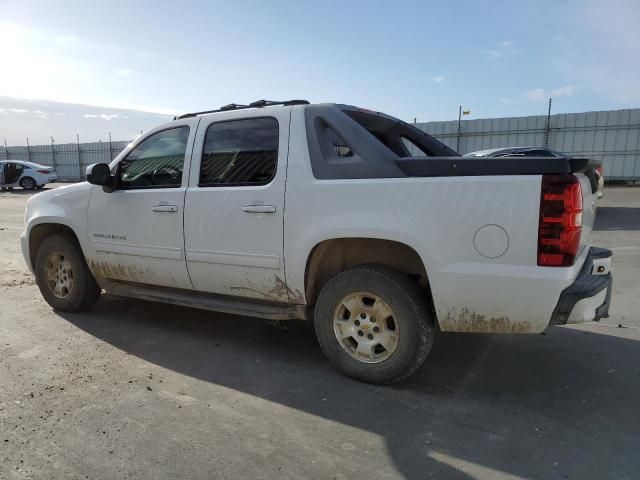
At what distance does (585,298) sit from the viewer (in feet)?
9.27

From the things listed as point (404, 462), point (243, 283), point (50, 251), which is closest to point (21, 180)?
point (50, 251)

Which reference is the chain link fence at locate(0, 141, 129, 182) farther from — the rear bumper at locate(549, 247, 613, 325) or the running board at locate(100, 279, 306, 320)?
the rear bumper at locate(549, 247, 613, 325)

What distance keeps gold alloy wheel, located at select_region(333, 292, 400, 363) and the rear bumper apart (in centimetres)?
101

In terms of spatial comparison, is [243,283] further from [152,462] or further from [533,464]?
[533,464]

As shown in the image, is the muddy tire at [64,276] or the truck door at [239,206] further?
the muddy tire at [64,276]

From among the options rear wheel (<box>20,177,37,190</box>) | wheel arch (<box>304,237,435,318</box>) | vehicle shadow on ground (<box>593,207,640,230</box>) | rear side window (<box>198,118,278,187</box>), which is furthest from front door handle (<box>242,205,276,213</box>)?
rear wheel (<box>20,177,37,190</box>)

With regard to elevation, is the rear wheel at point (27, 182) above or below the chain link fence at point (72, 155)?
below

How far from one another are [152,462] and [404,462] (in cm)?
131

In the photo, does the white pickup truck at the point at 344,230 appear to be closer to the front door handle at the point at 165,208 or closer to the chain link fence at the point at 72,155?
the front door handle at the point at 165,208

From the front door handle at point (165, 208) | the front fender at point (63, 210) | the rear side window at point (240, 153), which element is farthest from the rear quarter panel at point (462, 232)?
the front fender at point (63, 210)

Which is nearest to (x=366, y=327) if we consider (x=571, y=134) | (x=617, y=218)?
(x=617, y=218)

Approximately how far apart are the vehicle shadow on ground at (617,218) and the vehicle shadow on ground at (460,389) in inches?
290

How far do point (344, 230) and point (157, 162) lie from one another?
2.08 metres

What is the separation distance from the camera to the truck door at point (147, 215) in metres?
4.11
